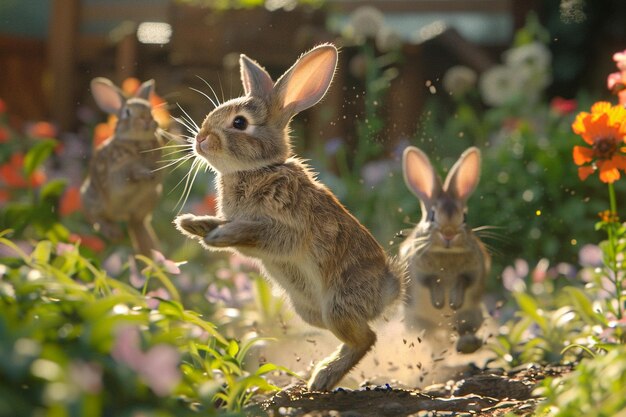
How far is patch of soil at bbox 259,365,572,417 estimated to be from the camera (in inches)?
101

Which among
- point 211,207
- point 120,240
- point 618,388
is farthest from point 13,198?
point 618,388

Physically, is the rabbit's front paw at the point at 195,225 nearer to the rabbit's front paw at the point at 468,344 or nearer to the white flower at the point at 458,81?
the rabbit's front paw at the point at 468,344

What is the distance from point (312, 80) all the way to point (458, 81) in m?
4.29

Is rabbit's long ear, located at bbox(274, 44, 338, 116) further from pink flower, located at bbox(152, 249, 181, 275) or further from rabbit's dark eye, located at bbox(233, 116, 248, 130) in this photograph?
pink flower, located at bbox(152, 249, 181, 275)

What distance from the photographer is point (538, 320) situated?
3.51 meters

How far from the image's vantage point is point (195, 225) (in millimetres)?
2447

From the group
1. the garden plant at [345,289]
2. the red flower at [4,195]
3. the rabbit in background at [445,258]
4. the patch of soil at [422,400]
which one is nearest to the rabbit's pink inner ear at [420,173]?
the rabbit in background at [445,258]

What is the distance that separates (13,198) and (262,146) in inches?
126

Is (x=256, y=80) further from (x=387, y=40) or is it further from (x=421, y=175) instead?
(x=387, y=40)

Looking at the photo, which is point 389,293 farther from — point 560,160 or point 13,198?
point 13,198

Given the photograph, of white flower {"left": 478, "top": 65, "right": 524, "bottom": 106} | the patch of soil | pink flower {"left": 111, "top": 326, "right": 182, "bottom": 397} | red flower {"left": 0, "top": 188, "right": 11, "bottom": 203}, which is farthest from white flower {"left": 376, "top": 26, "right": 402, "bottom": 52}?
pink flower {"left": 111, "top": 326, "right": 182, "bottom": 397}

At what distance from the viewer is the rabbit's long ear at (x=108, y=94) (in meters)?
3.45

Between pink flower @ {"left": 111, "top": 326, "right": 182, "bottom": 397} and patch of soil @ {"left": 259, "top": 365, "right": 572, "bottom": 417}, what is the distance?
Result: 2.72 ft

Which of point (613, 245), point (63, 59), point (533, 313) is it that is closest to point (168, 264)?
point (613, 245)
